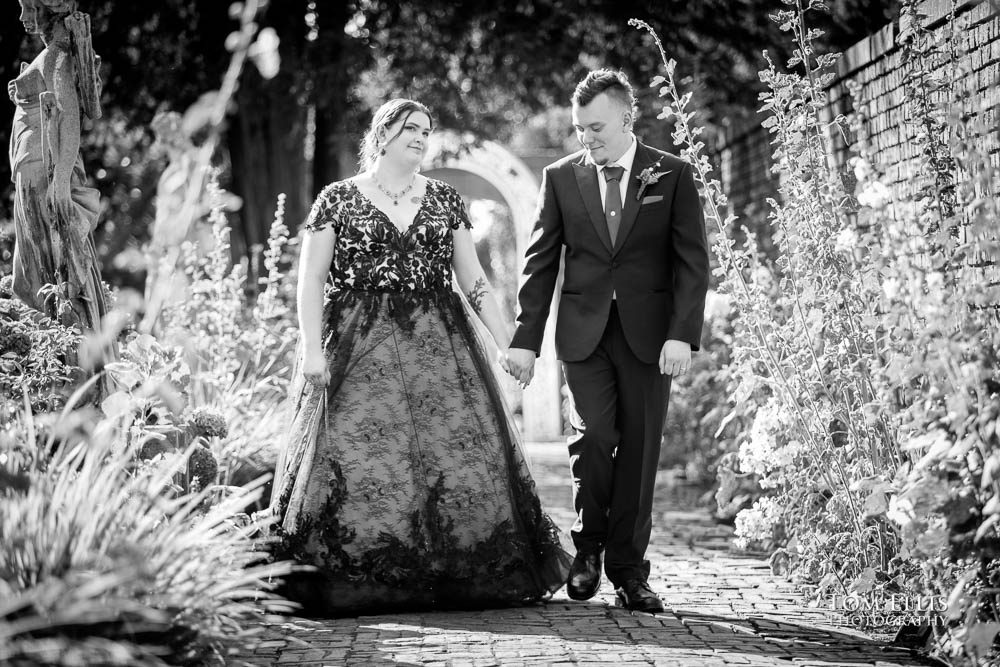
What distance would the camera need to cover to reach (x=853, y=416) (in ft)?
13.8

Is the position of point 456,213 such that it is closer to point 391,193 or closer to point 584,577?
point 391,193

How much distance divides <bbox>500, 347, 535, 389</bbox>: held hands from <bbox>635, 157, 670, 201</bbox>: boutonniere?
2.40ft

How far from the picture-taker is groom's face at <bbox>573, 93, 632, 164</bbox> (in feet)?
Answer: 14.0

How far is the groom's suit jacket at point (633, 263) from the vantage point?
4266 mm

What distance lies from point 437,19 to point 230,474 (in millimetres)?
→ 5891

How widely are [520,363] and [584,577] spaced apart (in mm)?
852

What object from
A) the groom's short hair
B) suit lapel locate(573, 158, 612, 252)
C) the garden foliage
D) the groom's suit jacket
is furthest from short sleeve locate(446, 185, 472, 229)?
the garden foliage

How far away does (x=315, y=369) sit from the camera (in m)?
4.32

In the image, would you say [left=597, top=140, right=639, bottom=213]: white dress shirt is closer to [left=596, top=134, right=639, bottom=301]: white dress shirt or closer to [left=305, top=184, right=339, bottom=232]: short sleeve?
[left=596, top=134, right=639, bottom=301]: white dress shirt

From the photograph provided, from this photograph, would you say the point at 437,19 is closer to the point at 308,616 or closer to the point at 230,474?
the point at 230,474

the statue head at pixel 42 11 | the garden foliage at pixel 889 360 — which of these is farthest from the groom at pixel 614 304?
the statue head at pixel 42 11

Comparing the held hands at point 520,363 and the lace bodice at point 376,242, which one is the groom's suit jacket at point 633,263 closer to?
the held hands at point 520,363

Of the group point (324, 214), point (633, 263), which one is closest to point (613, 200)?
point (633, 263)

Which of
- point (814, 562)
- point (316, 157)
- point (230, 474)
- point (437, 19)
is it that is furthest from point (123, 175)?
point (814, 562)
